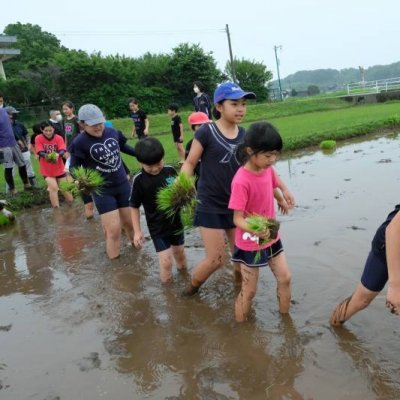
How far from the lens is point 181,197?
399 cm

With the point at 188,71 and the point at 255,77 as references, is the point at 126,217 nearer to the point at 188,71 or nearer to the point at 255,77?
the point at 188,71

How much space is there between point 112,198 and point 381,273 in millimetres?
3520

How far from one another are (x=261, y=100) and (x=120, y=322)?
4709cm

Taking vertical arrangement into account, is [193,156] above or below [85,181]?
above

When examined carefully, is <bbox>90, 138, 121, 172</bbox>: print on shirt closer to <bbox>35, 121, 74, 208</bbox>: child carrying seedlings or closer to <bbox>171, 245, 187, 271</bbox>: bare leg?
<bbox>171, 245, 187, 271</bbox>: bare leg

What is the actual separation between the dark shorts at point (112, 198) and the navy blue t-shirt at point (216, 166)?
1.88 metres

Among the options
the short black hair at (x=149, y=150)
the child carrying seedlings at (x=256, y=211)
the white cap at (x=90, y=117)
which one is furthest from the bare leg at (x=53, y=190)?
the child carrying seedlings at (x=256, y=211)

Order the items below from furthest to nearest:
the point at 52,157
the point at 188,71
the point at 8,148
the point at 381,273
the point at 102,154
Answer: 1. the point at 188,71
2. the point at 8,148
3. the point at 52,157
4. the point at 102,154
5. the point at 381,273

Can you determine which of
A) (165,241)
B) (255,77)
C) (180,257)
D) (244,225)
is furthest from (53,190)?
(255,77)

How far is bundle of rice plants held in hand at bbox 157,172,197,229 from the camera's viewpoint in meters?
3.93

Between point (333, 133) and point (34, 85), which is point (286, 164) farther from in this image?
point (34, 85)

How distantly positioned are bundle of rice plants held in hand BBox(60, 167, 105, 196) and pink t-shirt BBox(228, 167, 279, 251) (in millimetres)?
2360

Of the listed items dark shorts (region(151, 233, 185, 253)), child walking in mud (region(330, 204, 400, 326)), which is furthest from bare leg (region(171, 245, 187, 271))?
child walking in mud (region(330, 204, 400, 326))

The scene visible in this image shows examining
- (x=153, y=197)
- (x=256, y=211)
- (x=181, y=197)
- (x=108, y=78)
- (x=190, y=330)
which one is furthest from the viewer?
(x=108, y=78)
